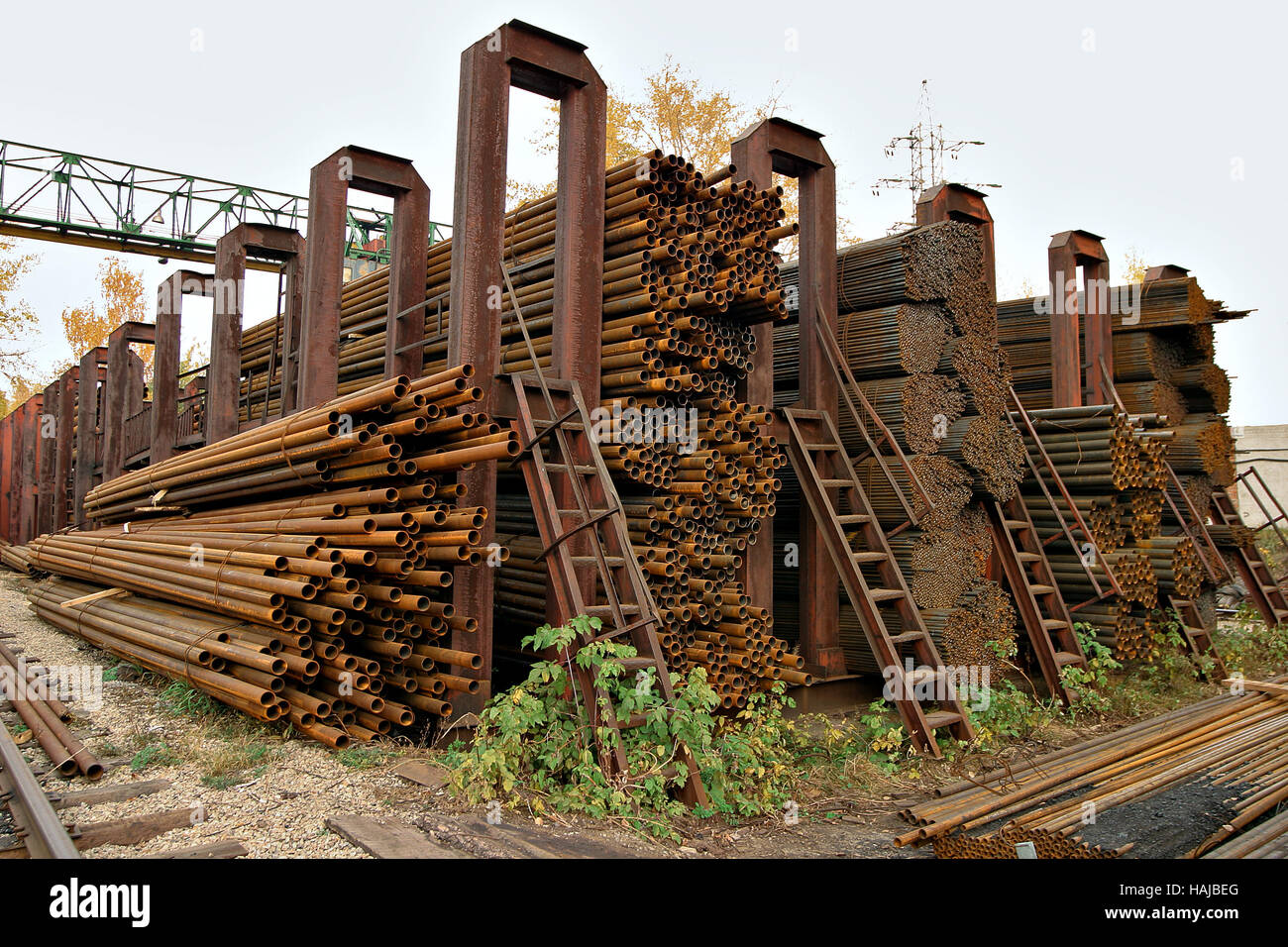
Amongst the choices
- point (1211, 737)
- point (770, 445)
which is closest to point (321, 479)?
point (770, 445)

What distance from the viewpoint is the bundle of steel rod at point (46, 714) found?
5.73 m

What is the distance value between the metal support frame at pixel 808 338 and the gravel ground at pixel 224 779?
3.97m

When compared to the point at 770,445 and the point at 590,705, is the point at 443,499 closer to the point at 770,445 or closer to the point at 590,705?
the point at 590,705

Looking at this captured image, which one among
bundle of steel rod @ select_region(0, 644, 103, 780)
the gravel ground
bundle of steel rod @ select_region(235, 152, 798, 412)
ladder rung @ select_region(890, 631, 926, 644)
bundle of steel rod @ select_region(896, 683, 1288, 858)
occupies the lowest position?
bundle of steel rod @ select_region(896, 683, 1288, 858)

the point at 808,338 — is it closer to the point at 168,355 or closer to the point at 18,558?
the point at 168,355

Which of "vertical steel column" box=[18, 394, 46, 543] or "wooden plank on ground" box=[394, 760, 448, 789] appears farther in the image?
"vertical steel column" box=[18, 394, 46, 543]

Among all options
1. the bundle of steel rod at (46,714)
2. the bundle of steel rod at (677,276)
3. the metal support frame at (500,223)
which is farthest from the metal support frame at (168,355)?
the bundle of steel rod at (677,276)

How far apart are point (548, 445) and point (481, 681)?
1.88m

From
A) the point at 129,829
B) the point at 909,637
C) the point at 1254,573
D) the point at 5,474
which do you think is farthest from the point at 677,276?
the point at 5,474

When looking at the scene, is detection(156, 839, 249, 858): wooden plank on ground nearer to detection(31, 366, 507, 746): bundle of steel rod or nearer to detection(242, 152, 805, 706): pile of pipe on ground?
detection(31, 366, 507, 746): bundle of steel rod

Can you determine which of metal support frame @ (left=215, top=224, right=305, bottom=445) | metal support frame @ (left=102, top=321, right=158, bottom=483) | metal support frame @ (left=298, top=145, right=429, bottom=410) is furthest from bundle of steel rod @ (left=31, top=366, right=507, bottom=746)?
metal support frame @ (left=102, top=321, right=158, bottom=483)

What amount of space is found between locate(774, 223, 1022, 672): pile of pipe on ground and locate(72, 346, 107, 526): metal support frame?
17791 millimetres

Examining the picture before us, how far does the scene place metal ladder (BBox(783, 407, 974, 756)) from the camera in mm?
7535

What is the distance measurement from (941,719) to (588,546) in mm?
3299
